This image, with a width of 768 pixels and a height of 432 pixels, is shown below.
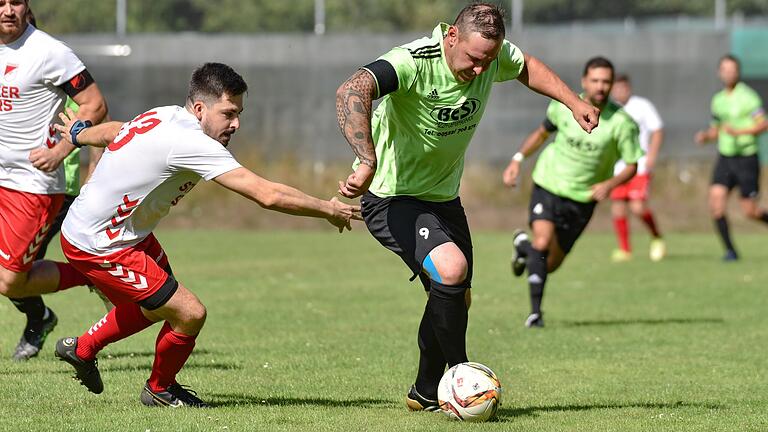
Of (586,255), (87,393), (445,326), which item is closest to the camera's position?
(445,326)

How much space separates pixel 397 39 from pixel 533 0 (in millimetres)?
3265

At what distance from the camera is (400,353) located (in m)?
9.56

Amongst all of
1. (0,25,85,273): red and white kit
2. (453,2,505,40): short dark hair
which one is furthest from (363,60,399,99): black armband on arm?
(0,25,85,273): red and white kit

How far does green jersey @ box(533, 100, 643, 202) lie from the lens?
11328 millimetres

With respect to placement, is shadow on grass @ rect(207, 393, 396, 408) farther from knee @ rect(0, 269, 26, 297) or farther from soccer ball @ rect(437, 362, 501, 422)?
knee @ rect(0, 269, 26, 297)

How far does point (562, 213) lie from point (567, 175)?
0.34m

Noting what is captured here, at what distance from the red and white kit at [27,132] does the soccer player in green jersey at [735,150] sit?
10917mm

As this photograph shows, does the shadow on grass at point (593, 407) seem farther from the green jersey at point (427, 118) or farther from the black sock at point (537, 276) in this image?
the black sock at point (537, 276)

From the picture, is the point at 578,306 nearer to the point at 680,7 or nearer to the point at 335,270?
the point at 335,270

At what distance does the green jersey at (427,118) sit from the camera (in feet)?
22.7

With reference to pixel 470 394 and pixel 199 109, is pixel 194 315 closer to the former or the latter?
pixel 199 109

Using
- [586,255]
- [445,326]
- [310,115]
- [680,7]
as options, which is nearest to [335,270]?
[586,255]

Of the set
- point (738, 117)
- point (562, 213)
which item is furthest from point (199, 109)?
point (738, 117)

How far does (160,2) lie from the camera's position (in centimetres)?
2509
